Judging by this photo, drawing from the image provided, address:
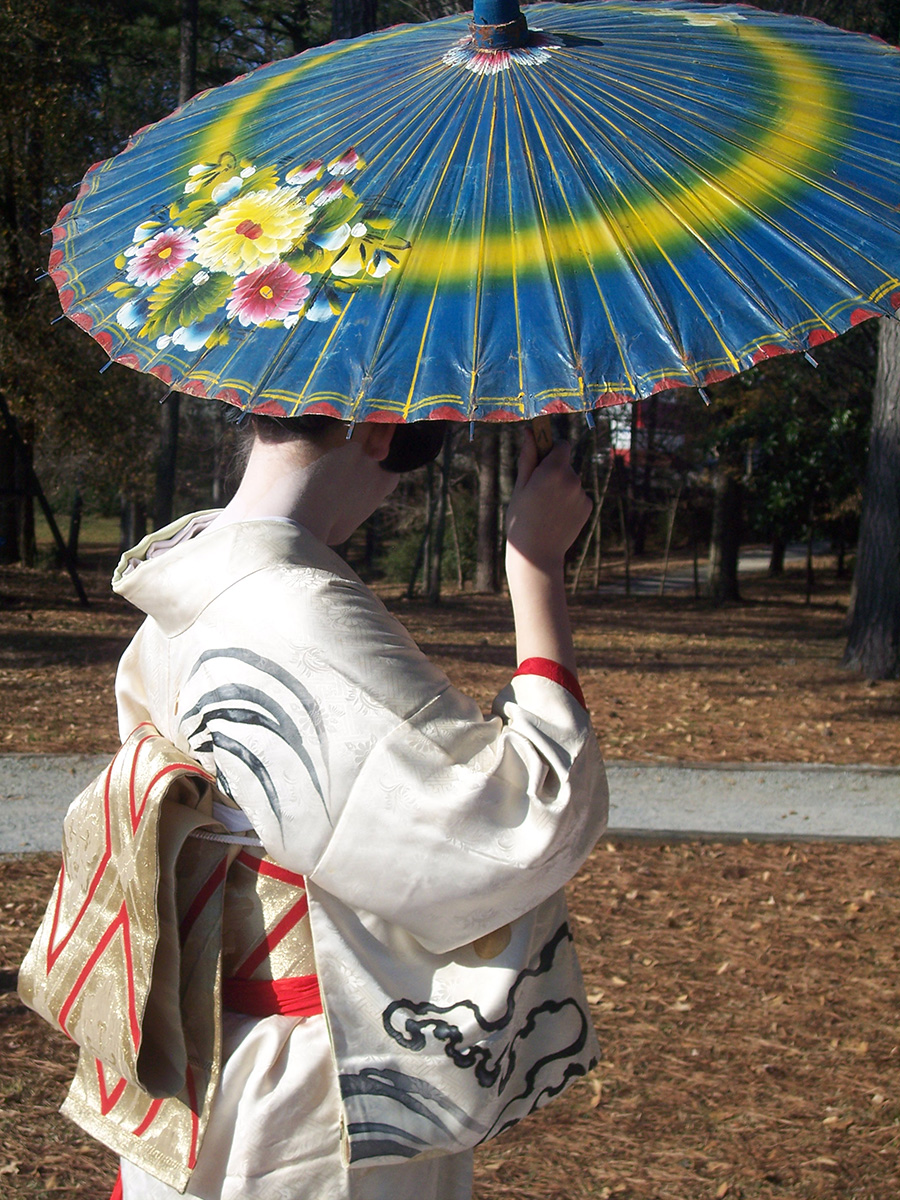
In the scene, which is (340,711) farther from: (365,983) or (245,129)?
(245,129)

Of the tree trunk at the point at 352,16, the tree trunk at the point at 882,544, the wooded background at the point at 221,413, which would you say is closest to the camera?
the tree trunk at the point at 352,16

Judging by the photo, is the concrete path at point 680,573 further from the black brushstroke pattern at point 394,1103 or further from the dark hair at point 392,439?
the black brushstroke pattern at point 394,1103

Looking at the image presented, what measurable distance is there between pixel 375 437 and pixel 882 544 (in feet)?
30.6

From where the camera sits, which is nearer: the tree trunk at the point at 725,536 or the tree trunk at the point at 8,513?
the tree trunk at the point at 8,513

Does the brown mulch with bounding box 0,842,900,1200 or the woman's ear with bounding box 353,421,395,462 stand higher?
the woman's ear with bounding box 353,421,395,462

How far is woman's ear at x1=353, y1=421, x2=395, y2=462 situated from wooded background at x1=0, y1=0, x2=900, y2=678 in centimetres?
652

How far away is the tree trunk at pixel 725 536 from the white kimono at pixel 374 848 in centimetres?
1857

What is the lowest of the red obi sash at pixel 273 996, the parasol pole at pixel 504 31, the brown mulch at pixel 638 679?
the brown mulch at pixel 638 679

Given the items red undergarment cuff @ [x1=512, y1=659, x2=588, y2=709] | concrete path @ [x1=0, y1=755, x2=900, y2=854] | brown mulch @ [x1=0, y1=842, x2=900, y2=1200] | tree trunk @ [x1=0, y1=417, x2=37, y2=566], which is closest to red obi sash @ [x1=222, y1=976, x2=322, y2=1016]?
red undergarment cuff @ [x1=512, y1=659, x2=588, y2=709]

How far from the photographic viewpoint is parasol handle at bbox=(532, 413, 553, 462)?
160cm

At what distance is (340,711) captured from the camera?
1.29 meters

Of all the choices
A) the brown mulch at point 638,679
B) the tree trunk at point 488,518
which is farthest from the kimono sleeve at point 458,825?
the tree trunk at point 488,518

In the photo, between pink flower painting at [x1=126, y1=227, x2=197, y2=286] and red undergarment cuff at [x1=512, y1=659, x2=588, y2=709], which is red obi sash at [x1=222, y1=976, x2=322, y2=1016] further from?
pink flower painting at [x1=126, y1=227, x2=197, y2=286]

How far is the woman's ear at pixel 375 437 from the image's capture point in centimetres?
148
